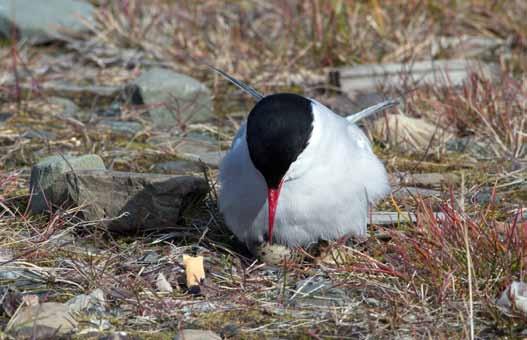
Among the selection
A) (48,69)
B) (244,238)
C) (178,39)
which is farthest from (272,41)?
(244,238)

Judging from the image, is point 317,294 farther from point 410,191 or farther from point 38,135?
point 38,135

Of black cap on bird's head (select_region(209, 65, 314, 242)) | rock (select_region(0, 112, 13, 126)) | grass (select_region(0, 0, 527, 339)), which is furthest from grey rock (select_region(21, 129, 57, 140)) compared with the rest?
black cap on bird's head (select_region(209, 65, 314, 242))

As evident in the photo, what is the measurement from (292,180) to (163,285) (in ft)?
1.49

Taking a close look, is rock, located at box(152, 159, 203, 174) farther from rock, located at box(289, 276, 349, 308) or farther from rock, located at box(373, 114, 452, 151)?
rock, located at box(289, 276, 349, 308)

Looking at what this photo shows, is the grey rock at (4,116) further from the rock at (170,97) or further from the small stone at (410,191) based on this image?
the small stone at (410,191)

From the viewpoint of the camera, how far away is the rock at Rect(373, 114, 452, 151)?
4.13 m

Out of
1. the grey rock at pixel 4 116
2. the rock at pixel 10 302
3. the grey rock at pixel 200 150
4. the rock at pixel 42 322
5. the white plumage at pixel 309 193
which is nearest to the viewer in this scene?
the rock at pixel 42 322

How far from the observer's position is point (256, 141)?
2.72m

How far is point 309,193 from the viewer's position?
2.86 metres

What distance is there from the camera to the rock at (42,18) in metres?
5.61

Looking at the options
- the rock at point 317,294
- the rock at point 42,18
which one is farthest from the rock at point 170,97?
the rock at point 317,294

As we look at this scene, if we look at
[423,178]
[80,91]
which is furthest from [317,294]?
[80,91]

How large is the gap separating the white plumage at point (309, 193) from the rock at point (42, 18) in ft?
9.53

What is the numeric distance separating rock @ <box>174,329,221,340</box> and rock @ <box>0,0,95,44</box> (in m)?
3.44
